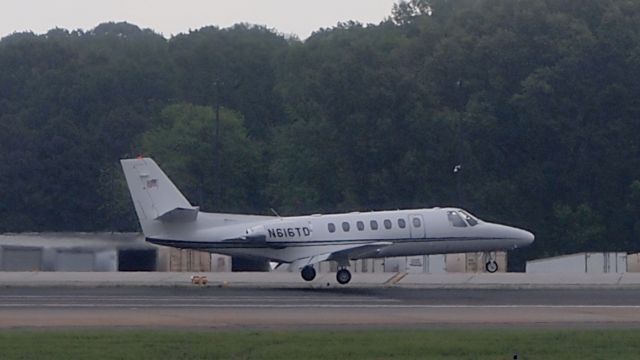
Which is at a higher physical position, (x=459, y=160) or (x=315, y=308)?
(x=459, y=160)

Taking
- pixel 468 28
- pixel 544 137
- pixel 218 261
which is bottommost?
pixel 218 261

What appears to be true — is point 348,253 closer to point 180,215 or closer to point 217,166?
point 180,215

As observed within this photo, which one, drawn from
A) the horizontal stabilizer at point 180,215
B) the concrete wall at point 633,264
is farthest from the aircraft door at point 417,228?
the concrete wall at point 633,264

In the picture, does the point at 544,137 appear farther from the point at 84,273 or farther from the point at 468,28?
the point at 84,273

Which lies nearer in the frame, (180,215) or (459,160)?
(180,215)

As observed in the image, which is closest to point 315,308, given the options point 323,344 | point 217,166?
point 323,344

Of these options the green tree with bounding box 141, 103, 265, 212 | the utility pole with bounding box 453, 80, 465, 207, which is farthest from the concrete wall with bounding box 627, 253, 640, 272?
the green tree with bounding box 141, 103, 265, 212

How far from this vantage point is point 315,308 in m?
31.9

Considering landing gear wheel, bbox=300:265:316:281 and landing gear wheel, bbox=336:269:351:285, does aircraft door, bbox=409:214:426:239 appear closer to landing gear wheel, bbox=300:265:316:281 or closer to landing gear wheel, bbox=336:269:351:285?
landing gear wheel, bbox=336:269:351:285

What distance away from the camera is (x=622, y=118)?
7694 centimetres

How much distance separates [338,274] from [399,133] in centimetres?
3919

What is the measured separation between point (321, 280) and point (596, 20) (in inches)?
1729

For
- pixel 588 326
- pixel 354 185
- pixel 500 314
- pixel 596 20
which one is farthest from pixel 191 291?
pixel 596 20

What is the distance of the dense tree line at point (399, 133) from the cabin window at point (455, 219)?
104 feet
